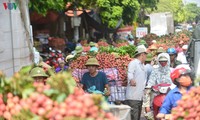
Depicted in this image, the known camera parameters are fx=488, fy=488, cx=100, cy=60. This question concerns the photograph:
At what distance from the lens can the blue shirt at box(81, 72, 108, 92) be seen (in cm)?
882

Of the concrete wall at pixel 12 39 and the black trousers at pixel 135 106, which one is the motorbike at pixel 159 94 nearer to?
the black trousers at pixel 135 106

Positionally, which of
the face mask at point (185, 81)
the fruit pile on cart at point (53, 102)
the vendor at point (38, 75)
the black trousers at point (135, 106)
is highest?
the fruit pile on cart at point (53, 102)

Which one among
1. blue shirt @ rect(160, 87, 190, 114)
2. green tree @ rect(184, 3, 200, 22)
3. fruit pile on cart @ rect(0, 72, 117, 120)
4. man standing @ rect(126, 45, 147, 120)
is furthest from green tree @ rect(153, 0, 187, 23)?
fruit pile on cart @ rect(0, 72, 117, 120)

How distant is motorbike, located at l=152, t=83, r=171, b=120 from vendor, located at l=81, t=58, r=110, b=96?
0.92m

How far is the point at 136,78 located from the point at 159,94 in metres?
0.94

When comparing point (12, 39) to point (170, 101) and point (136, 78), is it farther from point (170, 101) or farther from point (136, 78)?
point (170, 101)

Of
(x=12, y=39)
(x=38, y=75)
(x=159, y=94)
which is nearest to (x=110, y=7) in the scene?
(x=12, y=39)

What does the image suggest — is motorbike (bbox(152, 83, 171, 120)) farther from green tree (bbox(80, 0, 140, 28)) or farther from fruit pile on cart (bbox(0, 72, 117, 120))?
green tree (bbox(80, 0, 140, 28))

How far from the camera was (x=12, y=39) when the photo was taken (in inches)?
442

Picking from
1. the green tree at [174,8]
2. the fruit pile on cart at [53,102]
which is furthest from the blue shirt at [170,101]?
the green tree at [174,8]

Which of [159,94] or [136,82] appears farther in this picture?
[136,82]

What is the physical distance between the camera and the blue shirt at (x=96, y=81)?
28.9 ft

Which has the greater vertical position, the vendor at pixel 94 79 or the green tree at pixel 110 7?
the green tree at pixel 110 7

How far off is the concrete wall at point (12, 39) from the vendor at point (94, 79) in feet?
7.78
